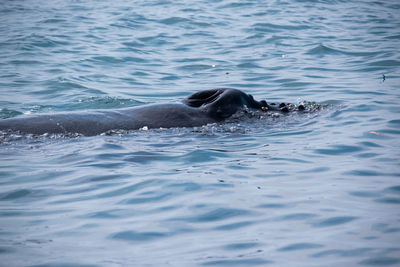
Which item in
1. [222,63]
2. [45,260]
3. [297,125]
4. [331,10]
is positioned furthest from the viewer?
[331,10]

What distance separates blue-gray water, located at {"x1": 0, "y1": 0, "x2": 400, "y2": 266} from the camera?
406cm

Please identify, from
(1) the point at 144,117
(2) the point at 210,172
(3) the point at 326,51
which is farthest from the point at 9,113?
(3) the point at 326,51

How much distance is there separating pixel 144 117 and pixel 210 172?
1.78 metres

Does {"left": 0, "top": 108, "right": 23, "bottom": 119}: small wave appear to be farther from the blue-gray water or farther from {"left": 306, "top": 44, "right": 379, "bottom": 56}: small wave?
{"left": 306, "top": 44, "right": 379, "bottom": 56}: small wave

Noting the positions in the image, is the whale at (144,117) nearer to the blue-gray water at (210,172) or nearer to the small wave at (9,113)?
the blue-gray water at (210,172)

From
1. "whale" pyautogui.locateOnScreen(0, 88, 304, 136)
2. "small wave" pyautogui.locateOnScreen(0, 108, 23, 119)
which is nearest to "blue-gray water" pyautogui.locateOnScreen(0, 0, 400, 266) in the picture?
"small wave" pyautogui.locateOnScreen(0, 108, 23, 119)

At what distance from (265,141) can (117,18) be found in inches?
588

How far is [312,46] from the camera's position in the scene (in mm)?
15602

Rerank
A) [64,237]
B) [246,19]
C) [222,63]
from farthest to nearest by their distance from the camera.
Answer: [246,19], [222,63], [64,237]

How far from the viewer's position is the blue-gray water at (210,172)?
13.3 ft

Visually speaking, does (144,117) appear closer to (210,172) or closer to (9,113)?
(210,172)

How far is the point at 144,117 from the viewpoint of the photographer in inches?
284

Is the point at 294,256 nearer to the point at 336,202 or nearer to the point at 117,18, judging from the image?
the point at 336,202

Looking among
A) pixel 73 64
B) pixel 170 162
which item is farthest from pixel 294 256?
pixel 73 64
